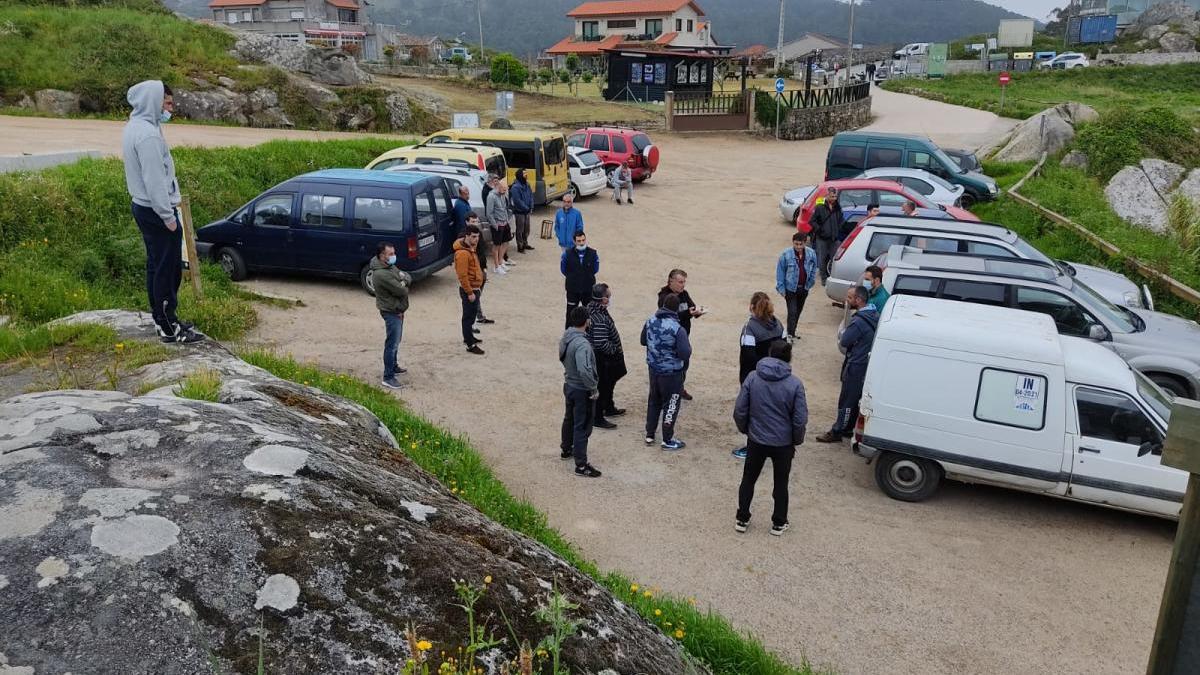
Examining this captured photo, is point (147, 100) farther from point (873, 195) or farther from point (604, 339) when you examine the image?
point (873, 195)

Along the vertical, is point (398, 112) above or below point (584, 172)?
above

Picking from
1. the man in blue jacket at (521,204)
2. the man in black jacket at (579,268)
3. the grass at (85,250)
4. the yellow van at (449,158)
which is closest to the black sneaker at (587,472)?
the man in black jacket at (579,268)

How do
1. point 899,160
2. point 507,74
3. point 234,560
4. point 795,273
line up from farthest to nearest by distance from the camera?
point 507,74
point 899,160
point 795,273
point 234,560

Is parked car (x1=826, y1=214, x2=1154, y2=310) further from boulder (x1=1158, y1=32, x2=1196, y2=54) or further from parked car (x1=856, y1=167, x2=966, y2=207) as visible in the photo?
boulder (x1=1158, y1=32, x2=1196, y2=54)

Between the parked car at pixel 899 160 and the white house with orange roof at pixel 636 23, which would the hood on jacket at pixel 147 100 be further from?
the white house with orange roof at pixel 636 23

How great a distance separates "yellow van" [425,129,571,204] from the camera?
19.6m

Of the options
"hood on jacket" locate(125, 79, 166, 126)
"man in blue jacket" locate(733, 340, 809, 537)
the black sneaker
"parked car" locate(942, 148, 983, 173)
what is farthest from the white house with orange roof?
"man in blue jacket" locate(733, 340, 809, 537)

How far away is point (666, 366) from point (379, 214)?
658 cm

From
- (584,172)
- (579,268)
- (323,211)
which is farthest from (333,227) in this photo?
(584,172)

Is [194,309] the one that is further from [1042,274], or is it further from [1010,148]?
[1010,148]

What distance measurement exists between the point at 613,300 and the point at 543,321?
170 cm

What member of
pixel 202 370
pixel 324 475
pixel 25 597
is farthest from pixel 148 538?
pixel 202 370

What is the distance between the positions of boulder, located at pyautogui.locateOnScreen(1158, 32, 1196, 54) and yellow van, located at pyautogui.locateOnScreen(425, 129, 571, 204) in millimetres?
82991

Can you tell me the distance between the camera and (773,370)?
6949 millimetres
